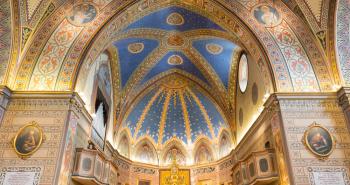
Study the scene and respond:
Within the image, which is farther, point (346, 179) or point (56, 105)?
point (56, 105)

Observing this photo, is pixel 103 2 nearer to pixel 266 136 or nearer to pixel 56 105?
pixel 56 105

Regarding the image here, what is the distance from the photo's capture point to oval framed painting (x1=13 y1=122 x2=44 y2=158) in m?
9.52

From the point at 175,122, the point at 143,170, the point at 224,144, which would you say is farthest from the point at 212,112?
the point at 143,170

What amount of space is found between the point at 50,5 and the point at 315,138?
35.1ft

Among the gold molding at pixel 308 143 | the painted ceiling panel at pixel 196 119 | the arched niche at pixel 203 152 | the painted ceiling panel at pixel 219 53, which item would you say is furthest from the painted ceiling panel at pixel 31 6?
the arched niche at pixel 203 152

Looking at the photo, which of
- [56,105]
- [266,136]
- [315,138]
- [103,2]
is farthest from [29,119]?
[315,138]

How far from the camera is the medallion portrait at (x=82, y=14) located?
11258mm

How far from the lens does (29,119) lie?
10156 mm

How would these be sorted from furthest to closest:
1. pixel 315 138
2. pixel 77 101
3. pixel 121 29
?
pixel 121 29, pixel 77 101, pixel 315 138

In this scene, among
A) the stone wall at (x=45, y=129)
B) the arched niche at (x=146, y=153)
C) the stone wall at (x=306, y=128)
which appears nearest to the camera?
the stone wall at (x=45, y=129)

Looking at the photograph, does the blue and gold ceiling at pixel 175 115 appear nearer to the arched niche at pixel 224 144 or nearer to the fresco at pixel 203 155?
the arched niche at pixel 224 144

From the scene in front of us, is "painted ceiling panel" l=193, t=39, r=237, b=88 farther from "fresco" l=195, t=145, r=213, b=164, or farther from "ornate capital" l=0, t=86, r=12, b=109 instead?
"ornate capital" l=0, t=86, r=12, b=109

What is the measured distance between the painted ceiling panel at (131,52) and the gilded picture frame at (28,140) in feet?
21.0

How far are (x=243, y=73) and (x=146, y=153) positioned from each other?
27.9 ft
